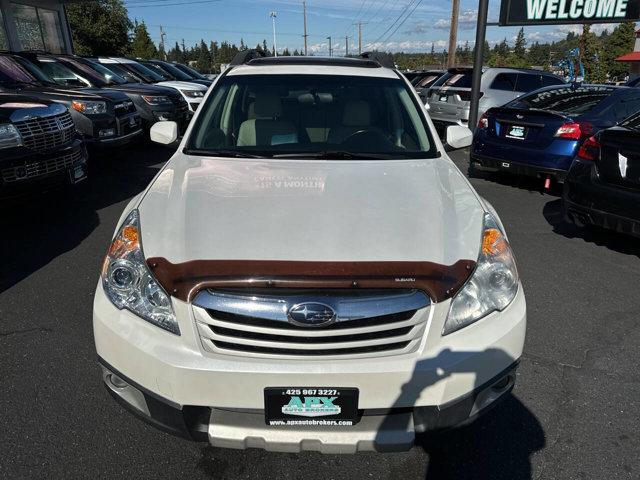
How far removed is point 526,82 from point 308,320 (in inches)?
424

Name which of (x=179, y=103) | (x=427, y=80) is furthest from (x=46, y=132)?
(x=427, y=80)

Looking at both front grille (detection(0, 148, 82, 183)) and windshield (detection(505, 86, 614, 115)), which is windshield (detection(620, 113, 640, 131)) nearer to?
windshield (detection(505, 86, 614, 115))

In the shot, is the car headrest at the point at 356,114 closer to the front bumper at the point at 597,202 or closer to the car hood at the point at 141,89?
A: the front bumper at the point at 597,202

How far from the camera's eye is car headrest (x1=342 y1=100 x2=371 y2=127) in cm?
323

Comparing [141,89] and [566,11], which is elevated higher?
[566,11]

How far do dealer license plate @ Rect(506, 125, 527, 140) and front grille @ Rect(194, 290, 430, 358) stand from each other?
18.5ft

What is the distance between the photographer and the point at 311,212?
2.10 metres

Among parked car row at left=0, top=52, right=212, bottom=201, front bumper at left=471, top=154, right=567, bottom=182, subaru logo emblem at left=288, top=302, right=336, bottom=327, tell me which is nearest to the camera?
subaru logo emblem at left=288, top=302, right=336, bottom=327

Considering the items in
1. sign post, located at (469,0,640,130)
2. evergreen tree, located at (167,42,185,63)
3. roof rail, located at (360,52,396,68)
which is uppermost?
sign post, located at (469,0,640,130)

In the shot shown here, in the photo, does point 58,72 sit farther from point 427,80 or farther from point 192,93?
point 427,80

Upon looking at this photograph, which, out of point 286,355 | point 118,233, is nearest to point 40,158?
point 118,233

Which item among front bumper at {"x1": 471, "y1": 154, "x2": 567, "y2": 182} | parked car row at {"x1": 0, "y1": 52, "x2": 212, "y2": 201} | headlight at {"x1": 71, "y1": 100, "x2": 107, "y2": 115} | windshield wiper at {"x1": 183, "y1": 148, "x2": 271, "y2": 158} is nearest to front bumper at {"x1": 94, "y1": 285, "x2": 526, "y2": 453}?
windshield wiper at {"x1": 183, "y1": 148, "x2": 271, "y2": 158}

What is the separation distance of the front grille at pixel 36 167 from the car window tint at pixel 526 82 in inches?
361

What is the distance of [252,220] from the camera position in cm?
204
